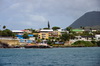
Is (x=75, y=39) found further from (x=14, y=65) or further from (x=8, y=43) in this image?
(x=14, y=65)

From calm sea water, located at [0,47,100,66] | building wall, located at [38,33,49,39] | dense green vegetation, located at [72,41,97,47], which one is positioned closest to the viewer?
calm sea water, located at [0,47,100,66]

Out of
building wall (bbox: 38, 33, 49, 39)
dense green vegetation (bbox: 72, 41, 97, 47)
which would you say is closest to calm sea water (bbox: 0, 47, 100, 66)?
dense green vegetation (bbox: 72, 41, 97, 47)

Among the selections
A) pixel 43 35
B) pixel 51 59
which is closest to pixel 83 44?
pixel 43 35

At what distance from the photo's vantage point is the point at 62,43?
135 metres

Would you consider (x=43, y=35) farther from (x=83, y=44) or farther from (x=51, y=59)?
(x=51, y=59)

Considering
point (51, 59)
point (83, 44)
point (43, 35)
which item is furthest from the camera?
point (43, 35)

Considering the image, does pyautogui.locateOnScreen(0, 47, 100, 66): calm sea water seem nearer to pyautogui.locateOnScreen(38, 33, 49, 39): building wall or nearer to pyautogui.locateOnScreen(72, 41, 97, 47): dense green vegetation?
Result: pyautogui.locateOnScreen(72, 41, 97, 47): dense green vegetation

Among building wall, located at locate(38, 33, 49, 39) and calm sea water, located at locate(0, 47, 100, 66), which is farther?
building wall, located at locate(38, 33, 49, 39)

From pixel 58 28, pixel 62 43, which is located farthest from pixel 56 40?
pixel 58 28

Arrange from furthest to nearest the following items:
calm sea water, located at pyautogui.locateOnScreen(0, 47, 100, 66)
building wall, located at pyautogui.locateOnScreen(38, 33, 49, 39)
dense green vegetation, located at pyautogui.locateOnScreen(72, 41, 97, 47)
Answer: building wall, located at pyautogui.locateOnScreen(38, 33, 49, 39) → dense green vegetation, located at pyautogui.locateOnScreen(72, 41, 97, 47) → calm sea water, located at pyautogui.locateOnScreen(0, 47, 100, 66)

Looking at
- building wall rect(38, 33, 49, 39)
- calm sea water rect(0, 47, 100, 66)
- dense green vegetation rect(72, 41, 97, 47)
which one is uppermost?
building wall rect(38, 33, 49, 39)

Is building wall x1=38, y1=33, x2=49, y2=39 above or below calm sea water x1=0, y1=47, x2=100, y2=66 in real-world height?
above

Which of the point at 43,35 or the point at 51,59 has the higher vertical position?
the point at 43,35

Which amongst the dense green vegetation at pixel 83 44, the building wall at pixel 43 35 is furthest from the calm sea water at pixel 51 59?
the building wall at pixel 43 35
